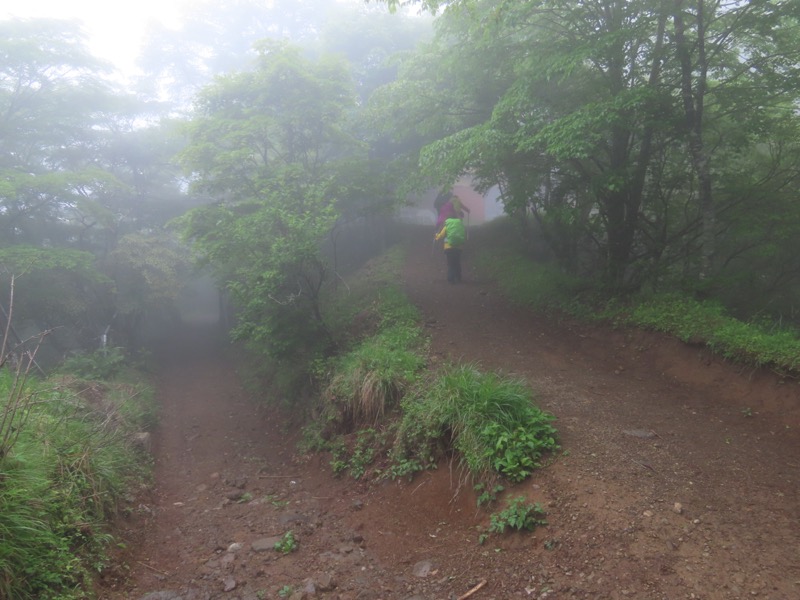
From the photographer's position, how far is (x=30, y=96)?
1568cm

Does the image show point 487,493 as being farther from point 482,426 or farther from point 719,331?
point 719,331

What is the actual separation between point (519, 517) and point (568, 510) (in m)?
0.39

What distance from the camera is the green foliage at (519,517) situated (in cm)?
391

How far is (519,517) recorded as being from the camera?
396 centimetres

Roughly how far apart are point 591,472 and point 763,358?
9.59 ft

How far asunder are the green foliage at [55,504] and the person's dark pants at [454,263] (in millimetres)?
7358

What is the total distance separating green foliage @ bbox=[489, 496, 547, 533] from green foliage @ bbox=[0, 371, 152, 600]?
3155mm

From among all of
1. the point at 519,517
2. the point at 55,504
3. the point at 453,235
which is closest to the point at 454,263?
the point at 453,235

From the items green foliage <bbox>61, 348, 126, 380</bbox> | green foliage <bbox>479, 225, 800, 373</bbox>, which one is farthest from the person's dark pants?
green foliage <bbox>61, 348, 126, 380</bbox>

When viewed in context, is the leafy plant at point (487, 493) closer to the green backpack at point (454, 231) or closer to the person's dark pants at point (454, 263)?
the green backpack at point (454, 231)

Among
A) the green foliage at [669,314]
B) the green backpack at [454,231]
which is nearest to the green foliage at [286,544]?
the green foliage at [669,314]

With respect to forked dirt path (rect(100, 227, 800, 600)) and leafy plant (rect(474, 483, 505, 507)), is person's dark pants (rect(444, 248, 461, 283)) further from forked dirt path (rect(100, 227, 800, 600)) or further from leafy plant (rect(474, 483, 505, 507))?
leafy plant (rect(474, 483, 505, 507))

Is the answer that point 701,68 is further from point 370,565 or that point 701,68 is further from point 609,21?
point 370,565

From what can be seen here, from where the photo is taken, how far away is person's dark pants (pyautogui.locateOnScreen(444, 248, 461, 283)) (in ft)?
36.2
